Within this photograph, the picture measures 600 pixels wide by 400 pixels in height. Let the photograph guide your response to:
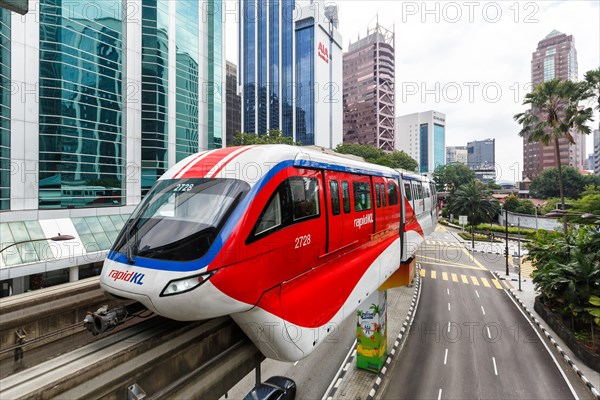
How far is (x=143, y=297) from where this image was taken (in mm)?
4352

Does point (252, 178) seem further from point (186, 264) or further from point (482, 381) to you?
point (482, 381)

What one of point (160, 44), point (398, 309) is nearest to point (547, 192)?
point (398, 309)

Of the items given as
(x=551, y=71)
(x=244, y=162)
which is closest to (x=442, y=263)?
(x=244, y=162)

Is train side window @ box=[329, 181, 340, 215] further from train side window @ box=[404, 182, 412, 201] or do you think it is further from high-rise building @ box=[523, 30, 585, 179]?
high-rise building @ box=[523, 30, 585, 179]

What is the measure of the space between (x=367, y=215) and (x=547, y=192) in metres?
87.1

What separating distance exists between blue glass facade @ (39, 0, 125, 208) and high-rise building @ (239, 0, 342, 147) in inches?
3148

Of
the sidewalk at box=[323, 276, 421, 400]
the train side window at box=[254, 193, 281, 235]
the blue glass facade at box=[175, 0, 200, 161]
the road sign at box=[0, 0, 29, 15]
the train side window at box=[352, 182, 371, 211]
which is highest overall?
the blue glass facade at box=[175, 0, 200, 161]

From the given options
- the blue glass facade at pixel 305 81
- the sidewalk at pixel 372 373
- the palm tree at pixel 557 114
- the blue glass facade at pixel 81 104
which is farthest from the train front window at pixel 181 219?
the blue glass facade at pixel 305 81

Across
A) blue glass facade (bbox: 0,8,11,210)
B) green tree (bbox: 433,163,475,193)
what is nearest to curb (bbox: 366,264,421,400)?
blue glass facade (bbox: 0,8,11,210)

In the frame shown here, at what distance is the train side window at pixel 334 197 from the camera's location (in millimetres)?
7230

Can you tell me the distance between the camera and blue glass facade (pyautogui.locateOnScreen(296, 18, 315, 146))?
4264 inches

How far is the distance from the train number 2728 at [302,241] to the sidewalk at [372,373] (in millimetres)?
12323

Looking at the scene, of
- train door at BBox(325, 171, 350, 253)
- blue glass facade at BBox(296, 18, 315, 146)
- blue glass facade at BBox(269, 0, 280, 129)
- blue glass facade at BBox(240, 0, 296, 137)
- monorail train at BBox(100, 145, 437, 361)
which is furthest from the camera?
blue glass facade at BBox(240, 0, 296, 137)

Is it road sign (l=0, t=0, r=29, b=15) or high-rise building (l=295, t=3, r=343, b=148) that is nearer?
road sign (l=0, t=0, r=29, b=15)
